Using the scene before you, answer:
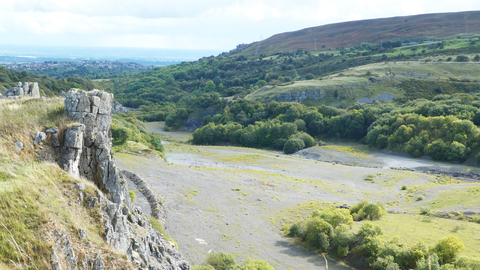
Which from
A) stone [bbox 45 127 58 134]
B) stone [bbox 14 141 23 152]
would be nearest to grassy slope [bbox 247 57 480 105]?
stone [bbox 45 127 58 134]

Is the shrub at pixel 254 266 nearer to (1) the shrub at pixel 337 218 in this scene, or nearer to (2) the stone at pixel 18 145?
(1) the shrub at pixel 337 218

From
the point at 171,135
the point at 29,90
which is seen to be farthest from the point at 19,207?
the point at 171,135

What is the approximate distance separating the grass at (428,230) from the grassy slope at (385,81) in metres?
76.0

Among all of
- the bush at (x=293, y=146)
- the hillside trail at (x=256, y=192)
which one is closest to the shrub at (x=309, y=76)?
the bush at (x=293, y=146)

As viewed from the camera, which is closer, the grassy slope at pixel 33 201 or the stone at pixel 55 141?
the grassy slope at pixel 33 201

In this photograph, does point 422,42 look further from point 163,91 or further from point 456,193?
point 456,193

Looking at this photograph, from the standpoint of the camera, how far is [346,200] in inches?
1703

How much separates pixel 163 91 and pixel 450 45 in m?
125

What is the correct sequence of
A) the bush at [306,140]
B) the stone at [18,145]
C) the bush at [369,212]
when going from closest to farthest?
the stone at [18,145]
the bush at [369,212]
the bush at [306,140]

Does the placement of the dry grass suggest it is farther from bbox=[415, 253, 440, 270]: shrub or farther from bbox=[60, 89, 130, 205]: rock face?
bbox=[415, 253, 440, 270]: shrub

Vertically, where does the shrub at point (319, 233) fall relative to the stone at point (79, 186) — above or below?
below

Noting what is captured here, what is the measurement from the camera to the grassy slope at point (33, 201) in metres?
11.4

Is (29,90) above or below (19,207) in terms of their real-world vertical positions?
above

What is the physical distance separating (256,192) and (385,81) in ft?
278
